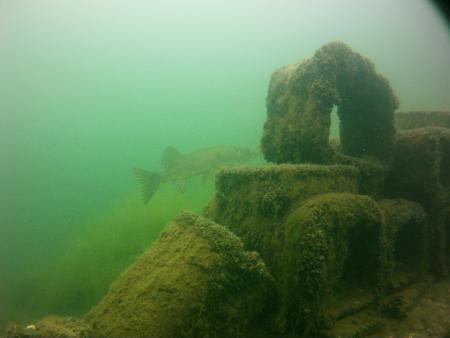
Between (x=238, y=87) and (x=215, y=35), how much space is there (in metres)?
26.5

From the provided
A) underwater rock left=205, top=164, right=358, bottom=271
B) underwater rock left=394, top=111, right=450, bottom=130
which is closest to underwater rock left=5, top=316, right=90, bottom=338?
underwater rock left=205, top=164, right=358, bottom=271

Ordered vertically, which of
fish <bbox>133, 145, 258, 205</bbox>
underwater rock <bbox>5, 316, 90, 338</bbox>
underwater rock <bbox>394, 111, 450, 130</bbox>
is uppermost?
underwater rock <bbox>394, 111, 450, 130</bbox>

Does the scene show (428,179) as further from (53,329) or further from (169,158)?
(169,158)

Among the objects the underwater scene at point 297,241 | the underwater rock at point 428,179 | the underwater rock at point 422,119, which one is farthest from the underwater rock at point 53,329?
the underwater rock at point 422,119

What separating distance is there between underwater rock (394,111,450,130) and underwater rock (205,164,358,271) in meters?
3.76

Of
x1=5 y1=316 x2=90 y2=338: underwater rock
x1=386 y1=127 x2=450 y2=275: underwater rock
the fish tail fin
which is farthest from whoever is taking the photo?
the fish tail fin

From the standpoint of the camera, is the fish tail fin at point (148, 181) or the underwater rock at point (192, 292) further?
the fish tail fin at point (148, 181)

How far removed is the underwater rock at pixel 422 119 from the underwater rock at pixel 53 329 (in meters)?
6.58

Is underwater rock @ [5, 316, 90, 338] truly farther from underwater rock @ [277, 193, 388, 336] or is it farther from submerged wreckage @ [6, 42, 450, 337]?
underwater rock @ [277, 193, 388, 336]

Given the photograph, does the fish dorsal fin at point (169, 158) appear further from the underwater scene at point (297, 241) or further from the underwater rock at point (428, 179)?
the underwater rock at point (428, 179)

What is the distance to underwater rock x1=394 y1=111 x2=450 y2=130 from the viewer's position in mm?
→ 6623

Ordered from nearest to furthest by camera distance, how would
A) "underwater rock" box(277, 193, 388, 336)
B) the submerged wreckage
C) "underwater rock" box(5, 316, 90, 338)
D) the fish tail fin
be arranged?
"underwater rock" box(5, 316, 90, 338) < the submerged wreckage < "underwater rock" box(277, 193, 388, 336) < the fish tail fin

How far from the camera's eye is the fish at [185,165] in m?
9.52

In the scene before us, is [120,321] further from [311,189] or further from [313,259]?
[311,189]
